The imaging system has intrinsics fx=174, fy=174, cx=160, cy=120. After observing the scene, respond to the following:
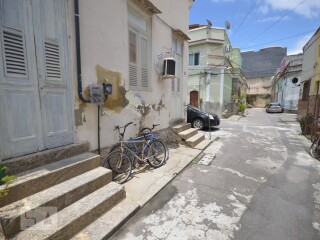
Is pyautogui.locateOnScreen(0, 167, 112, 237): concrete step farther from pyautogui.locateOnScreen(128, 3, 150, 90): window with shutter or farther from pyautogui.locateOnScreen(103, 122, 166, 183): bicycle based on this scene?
pyautogui.locateOnScreen(128, 3, 150, 90): window with shutter

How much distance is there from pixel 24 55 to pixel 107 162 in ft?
7.65

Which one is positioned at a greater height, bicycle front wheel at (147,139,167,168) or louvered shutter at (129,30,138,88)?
louvered shutter at (129,30,138,88)

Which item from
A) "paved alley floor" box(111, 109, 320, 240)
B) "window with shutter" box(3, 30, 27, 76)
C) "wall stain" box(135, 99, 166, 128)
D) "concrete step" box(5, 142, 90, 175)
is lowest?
"paved alley floor" box(111, 109, 320, 240)

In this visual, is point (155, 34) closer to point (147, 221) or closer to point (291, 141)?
point (147, 221)

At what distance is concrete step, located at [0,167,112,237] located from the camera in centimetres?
195

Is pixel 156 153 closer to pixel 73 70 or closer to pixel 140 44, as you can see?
pixel 73 70

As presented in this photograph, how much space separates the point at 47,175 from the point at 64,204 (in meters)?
0.48

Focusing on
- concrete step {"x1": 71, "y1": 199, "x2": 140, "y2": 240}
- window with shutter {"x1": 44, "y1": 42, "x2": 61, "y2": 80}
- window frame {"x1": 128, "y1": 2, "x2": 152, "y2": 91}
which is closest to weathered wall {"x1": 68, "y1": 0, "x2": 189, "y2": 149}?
window frame {"x1": 128, "y1": 2, "x2": 152, "y2": 91}

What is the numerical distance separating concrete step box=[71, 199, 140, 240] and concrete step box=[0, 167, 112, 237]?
45 centimetres

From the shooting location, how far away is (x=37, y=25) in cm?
267

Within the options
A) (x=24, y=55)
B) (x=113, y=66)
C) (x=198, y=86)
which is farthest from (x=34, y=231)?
(x=198, y=86)

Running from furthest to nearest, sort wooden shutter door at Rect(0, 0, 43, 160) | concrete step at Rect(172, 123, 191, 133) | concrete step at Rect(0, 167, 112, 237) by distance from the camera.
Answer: concrete step at Rect(172, 123, 191, 133) → wooden shutter door at Rect(0, 0, 43, 160) → concrete step at Rect(0, 167, 112, 237)

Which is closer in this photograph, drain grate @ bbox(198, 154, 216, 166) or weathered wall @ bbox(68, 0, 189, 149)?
weathered wall @ bbox(68, 0, 189, 149)

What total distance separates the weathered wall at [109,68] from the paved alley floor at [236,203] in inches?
75.5
